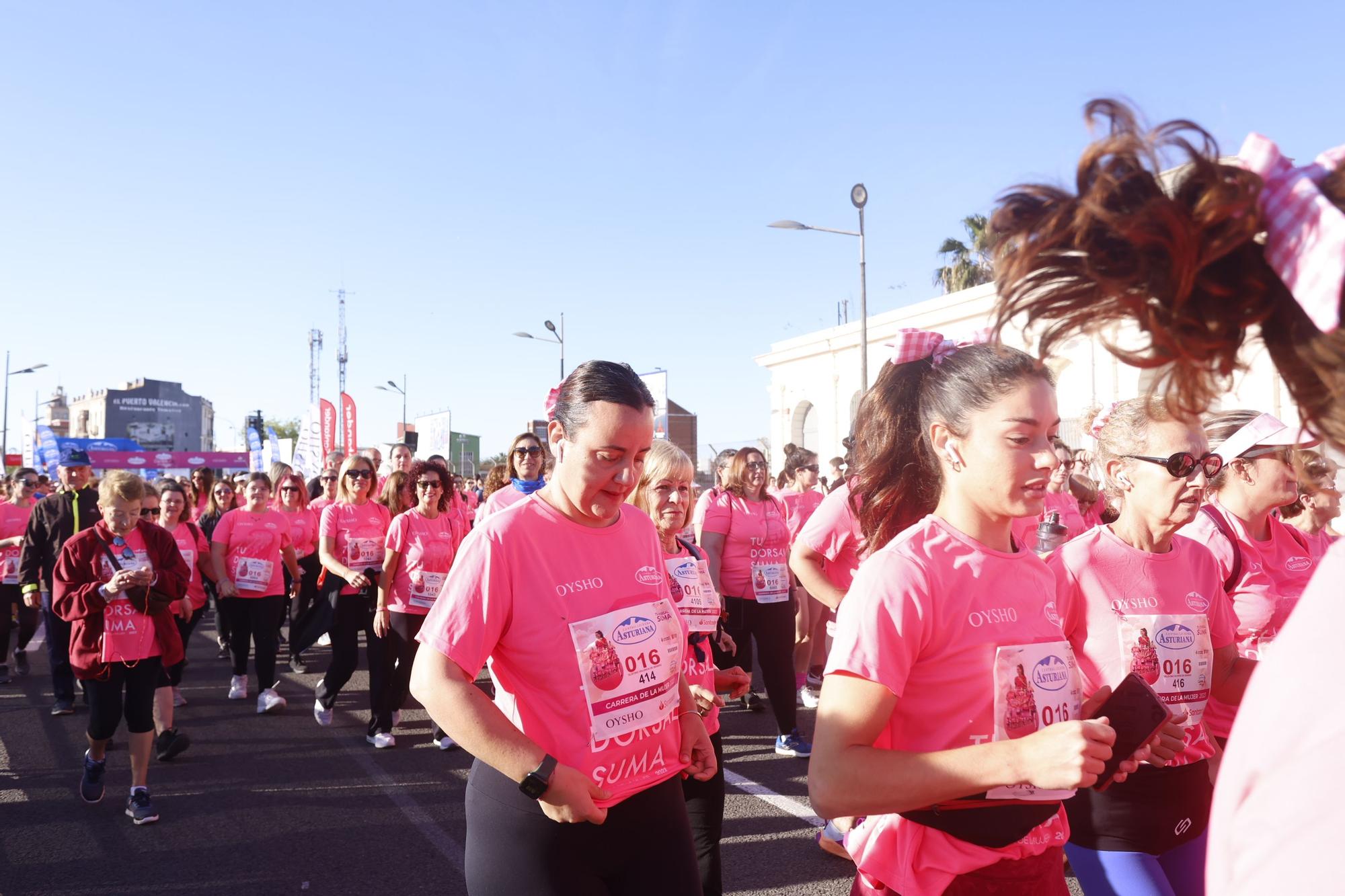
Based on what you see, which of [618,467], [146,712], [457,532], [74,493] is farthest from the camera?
[74,493]

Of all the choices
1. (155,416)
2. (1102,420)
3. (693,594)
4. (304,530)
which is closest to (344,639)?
(304,530)

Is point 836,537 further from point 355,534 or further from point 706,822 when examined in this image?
point 355,534

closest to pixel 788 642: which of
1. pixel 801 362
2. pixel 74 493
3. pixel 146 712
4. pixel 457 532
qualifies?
pixel 457 532

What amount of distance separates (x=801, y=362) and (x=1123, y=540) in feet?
103

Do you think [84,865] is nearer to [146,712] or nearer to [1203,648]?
[146,712]

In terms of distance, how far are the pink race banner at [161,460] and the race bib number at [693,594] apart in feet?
134

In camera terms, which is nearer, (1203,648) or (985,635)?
(985,635)

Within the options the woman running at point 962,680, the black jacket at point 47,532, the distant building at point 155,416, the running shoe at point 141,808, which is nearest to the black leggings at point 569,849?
the woman running at point 962,680

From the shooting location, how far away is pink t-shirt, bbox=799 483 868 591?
5.02 meters

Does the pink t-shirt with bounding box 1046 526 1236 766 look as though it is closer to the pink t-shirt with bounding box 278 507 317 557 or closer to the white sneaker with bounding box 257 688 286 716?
the white sneaker with bounding box 257 688 286 716

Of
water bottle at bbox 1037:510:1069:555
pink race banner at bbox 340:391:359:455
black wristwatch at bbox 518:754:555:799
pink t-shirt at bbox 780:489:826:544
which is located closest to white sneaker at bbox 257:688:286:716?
pink t-shirt at bbox 780:489:826:544

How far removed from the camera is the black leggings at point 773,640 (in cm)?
654

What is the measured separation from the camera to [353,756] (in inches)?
264

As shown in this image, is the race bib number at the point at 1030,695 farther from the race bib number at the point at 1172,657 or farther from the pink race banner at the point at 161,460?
the pink race banner at the point at 161,460
